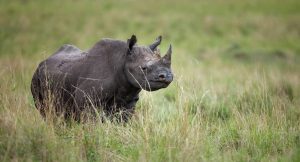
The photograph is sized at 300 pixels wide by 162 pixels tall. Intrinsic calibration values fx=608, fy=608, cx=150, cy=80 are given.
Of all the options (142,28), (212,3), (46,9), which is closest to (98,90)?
(142,28)

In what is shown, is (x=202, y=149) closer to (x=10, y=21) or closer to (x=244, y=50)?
(x=244, y=50)

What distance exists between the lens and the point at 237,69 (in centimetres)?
1839

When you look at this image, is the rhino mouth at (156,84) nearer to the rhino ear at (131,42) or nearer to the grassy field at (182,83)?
the grassy field at (182,83)

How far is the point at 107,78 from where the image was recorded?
8328 mm

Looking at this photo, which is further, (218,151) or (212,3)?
(212,3)

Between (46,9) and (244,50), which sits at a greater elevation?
(46,9)

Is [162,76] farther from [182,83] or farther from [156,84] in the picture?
[182,83]

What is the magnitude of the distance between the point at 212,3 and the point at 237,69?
39.5 feet

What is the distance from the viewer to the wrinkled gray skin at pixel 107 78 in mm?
7980

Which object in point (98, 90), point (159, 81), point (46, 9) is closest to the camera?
point (159, 81)

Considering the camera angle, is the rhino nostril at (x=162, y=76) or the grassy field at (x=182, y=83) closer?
the grassy field at (x=182, y=83)

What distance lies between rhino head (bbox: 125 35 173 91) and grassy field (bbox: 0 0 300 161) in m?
0.34

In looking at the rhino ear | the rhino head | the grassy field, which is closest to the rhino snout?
the rhino head

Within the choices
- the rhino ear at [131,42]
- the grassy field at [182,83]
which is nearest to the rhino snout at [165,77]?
the grassy field at [182,83]
